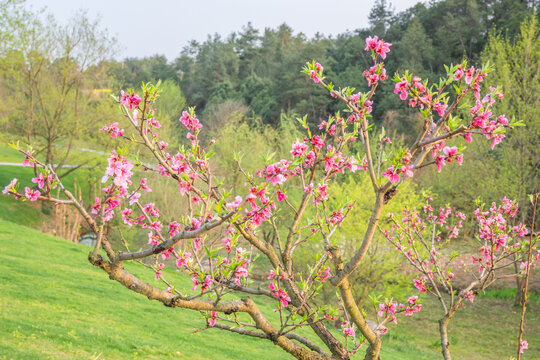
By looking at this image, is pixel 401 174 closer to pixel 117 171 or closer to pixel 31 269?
pixel 117 171

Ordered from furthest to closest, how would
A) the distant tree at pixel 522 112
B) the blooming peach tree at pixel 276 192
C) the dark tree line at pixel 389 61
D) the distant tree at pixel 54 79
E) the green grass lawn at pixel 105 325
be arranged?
the dark tree line at pixel 389 61, the distant tree at pixel 54 79, the distant tree at pixel 522 112, the green grass lawn at pixel 105 325, the blooming peach tree at pixel 276 192

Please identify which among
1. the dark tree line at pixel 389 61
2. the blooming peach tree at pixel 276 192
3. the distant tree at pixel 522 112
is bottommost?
the blooming peach tree at pixel 276 192

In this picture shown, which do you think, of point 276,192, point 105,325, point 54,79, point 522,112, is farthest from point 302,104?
point 276,192

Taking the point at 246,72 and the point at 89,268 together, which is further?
the point at 246,72

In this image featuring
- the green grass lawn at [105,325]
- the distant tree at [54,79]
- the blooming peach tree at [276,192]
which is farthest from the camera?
the distant tree at [54,79]

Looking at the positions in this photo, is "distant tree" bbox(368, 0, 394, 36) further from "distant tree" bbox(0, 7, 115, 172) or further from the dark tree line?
"distant tree" bbox(0, 7, 115, 172)

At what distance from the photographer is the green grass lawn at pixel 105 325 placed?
20.7 feet

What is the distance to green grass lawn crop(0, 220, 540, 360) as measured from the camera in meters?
6.31

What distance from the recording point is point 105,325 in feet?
24.5

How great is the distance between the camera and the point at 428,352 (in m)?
11.7

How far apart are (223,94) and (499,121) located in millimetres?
50455

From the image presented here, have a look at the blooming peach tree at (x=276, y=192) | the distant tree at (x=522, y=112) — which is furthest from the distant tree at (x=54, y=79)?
the blooming peach tree at (x=276, y=192)

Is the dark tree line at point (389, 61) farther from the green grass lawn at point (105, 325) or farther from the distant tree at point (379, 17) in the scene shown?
the green grass lawn at point (105, 325)

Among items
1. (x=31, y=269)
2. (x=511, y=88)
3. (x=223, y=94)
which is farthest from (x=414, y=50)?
(x=31, y=269)
